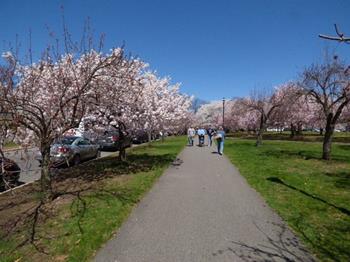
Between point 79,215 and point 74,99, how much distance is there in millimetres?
3682

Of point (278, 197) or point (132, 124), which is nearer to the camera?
point (278, 197)

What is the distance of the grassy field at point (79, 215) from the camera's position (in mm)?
4965

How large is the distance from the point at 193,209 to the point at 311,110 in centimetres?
4244

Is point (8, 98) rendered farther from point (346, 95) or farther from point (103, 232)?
point (346, 95)

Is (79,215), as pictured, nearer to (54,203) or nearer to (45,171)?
(54,203)

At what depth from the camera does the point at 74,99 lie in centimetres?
911

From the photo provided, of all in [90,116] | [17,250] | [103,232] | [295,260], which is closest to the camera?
[295,260]

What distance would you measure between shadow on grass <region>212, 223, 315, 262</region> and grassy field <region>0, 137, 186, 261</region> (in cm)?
210

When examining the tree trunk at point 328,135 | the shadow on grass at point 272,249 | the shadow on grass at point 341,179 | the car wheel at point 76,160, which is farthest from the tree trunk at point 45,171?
the tree trunk at point 328,135

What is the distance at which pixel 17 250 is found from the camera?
5152 millimetres

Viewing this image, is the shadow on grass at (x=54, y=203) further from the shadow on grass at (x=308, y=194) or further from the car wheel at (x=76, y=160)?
the car wheel at (x=76, y=160)

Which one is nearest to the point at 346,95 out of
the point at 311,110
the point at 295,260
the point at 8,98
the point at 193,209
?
the point at 193,209

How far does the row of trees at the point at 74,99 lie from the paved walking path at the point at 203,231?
293 cm

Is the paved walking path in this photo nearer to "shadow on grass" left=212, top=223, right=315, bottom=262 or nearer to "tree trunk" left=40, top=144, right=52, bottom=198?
"shadow on grass" left=212, top=223, right=315, bottom=262
